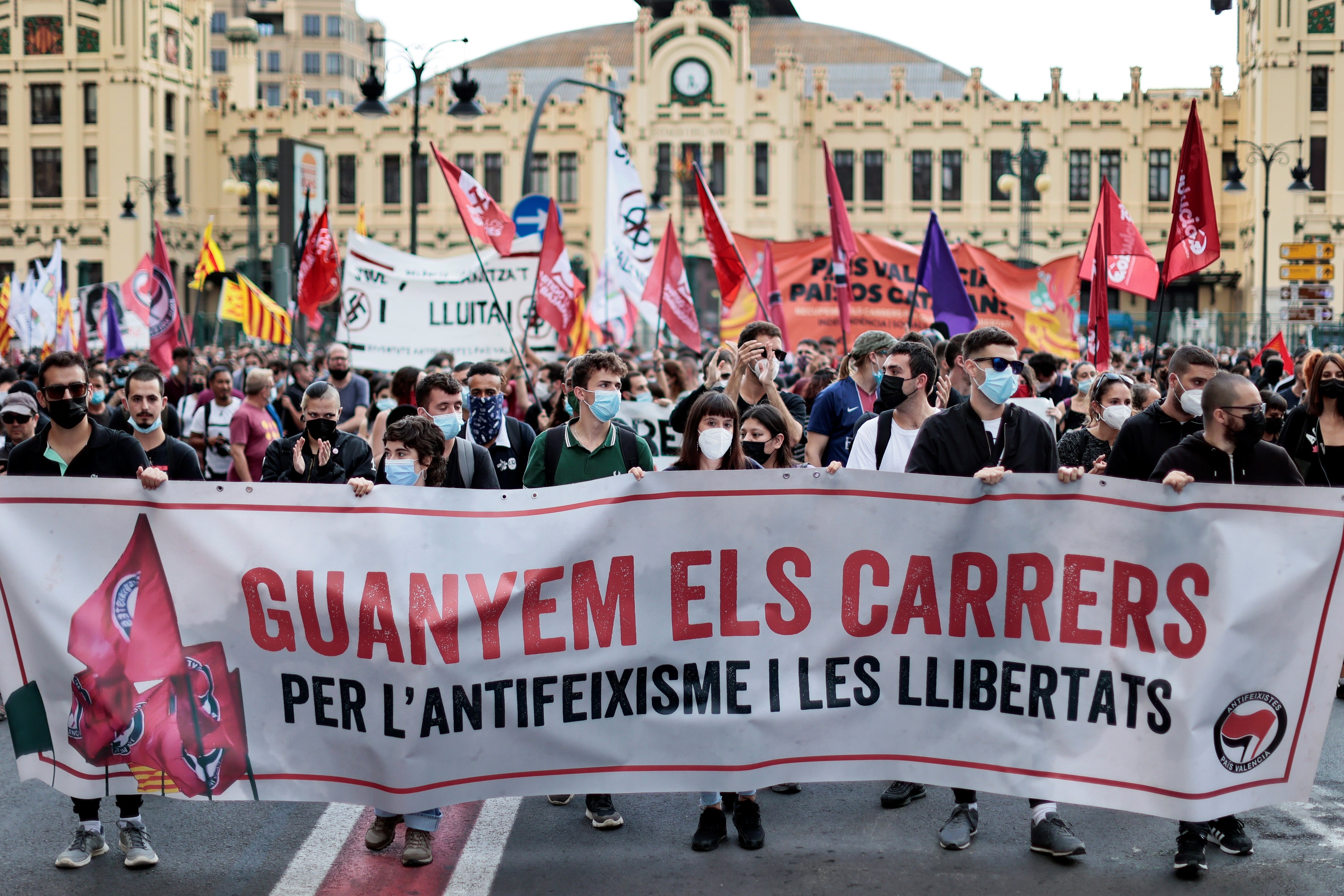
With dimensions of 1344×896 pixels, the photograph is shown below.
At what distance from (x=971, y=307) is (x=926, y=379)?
8056 mm

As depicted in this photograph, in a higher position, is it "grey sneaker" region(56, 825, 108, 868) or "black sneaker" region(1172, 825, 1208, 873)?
"black sneaker" region(1172, 825, 1208, 873)

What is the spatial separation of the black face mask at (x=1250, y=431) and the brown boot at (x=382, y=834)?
3398mm

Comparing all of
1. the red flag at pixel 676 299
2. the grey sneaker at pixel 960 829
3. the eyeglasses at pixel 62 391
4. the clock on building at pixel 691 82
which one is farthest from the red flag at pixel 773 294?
the clock on building at pixel 691 82

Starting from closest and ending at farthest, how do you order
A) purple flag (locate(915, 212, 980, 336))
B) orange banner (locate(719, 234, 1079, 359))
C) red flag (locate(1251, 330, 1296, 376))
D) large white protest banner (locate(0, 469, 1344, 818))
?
large white protest banner (locate(0, 469, 1344, 818)) → purple flag (locate(915, 212, 980, 336)) → red flag (locate(1251, 330, 1296, 376)) → orange banner (locate(719, 234, 1079, 359))

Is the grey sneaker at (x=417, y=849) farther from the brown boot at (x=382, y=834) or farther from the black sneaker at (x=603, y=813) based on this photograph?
the black sneaker at (x=603, y=813)

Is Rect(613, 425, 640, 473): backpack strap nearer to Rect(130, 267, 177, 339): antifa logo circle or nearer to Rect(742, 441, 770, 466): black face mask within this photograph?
Rect(742, 441, 770, 466): black face mask

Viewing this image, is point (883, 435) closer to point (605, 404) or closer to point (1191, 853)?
point (605, 404)

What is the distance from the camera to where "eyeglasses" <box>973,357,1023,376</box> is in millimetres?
5438

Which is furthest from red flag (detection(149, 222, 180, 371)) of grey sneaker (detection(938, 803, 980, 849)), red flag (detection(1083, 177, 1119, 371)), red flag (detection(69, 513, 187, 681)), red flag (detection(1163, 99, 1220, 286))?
grey sneaker (detection(938, 803, 980, 849))

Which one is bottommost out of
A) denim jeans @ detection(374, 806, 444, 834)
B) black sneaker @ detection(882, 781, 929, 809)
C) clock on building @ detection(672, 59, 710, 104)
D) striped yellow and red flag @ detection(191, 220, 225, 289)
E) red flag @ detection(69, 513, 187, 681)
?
black sneaker @ detection(882, 781, 929, 809)

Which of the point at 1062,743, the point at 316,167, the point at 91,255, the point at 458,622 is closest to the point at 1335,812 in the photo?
the point at 1062,743

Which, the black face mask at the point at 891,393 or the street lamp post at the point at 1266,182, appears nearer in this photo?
the black face mask at the point at 891,393

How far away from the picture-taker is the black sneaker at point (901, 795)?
18.5 ft

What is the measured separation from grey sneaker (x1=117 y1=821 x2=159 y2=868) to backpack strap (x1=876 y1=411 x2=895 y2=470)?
11.0ft
